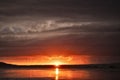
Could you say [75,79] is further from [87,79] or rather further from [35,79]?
[35,79]

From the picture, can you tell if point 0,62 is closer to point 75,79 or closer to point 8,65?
point 8,65

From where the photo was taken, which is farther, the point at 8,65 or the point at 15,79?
the point at 8,65

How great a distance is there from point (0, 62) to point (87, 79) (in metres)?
37.0

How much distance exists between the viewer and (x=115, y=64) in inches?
2345

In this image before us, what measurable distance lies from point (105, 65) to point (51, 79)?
3150cm

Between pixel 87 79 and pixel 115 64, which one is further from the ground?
pixel 115 64

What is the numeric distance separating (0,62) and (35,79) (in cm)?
3536

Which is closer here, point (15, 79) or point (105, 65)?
point (15, 79)

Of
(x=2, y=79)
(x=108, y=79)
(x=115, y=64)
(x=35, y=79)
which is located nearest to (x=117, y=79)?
(x=108, y=79)

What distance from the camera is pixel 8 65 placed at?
64688mm

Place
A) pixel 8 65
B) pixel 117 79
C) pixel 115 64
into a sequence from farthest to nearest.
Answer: pixel 8 65 → pixel 115 64 → pixel 117 79

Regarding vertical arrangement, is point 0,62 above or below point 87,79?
above

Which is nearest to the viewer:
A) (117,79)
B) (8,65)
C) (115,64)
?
(117,79)

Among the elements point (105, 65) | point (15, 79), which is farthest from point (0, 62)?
point (15, 79)
